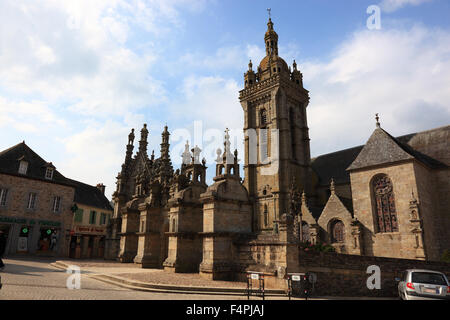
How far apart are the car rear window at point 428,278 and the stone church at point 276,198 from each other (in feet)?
13.0

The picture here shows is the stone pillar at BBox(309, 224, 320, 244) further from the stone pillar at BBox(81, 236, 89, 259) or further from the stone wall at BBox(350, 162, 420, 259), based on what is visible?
the stone pillar at BBox(81, 236, 89, 259)

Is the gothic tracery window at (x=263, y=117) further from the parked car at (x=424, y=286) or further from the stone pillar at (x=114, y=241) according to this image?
the parked car at (x=424, y=286)

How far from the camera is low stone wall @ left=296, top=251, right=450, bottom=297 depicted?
11.9 metres

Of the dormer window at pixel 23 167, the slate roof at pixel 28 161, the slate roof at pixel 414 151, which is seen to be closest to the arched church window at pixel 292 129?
the slate roof at pixel 414 151

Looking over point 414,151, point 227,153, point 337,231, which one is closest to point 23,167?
point 227,153

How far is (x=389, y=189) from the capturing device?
23.2m

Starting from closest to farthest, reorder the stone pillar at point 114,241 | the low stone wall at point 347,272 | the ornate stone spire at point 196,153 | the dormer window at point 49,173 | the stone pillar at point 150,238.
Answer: the low stone wall at point 347,272, the ornate stone spire at point 196,153, the stone pillar at point 150,238, the dormer window at point 49,173, the stone pillar at point 114,241

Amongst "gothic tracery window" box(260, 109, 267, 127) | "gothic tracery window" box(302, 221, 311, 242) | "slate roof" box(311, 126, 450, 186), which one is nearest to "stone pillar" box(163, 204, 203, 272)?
"gothic tracery window" box(302, 221, 311, 242)

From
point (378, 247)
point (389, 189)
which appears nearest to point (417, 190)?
point (389, 189)

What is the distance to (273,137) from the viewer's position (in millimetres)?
38469

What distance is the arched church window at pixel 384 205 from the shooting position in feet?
74.4

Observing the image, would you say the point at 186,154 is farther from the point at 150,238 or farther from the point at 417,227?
the point at 417,227
